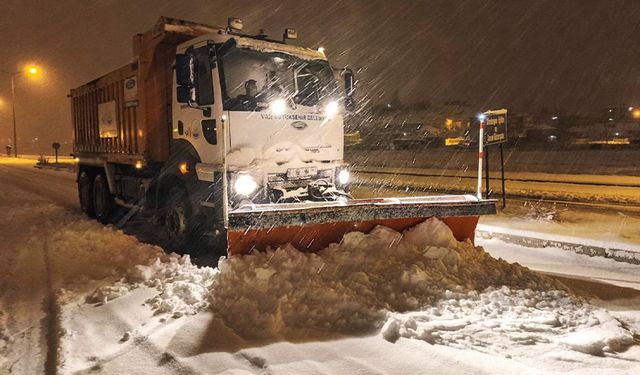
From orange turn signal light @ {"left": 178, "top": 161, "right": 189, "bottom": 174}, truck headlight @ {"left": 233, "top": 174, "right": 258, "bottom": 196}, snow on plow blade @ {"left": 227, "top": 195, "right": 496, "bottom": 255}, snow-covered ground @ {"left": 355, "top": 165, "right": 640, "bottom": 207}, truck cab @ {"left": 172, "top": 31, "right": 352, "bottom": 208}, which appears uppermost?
truck cab @ {"left": 172, "top": 31, "right": 352, "bottom": 208}

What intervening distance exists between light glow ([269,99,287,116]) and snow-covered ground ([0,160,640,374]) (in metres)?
2.14

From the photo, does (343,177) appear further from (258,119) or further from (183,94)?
(183,94)

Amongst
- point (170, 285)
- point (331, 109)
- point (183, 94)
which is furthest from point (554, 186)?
point (170, 285)

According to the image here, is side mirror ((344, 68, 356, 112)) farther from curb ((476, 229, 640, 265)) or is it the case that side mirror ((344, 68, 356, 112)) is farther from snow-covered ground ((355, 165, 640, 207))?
snow-covered ground ((355, 165, 640, 207))

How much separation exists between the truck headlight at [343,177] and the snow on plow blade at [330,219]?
1.61 meters

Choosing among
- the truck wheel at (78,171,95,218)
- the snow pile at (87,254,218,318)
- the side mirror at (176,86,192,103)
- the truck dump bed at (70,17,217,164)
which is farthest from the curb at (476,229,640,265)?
the truck wheel at (78,171,95,218)

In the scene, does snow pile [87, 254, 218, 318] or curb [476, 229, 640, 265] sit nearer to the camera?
snow pile [87, 254, 218, 318]

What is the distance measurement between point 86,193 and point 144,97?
14.2 feet

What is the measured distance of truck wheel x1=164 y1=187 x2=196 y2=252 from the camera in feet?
→ 24.6

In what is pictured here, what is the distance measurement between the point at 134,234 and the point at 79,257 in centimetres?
233

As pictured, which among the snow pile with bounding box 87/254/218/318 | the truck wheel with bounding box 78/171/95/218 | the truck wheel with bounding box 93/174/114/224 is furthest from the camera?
the truck wheel with bounding box 78/171/95/218

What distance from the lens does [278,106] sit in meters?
6.84

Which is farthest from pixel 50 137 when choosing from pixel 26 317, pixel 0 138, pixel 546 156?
pixel 26 317

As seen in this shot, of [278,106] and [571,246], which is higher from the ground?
[278,106]
